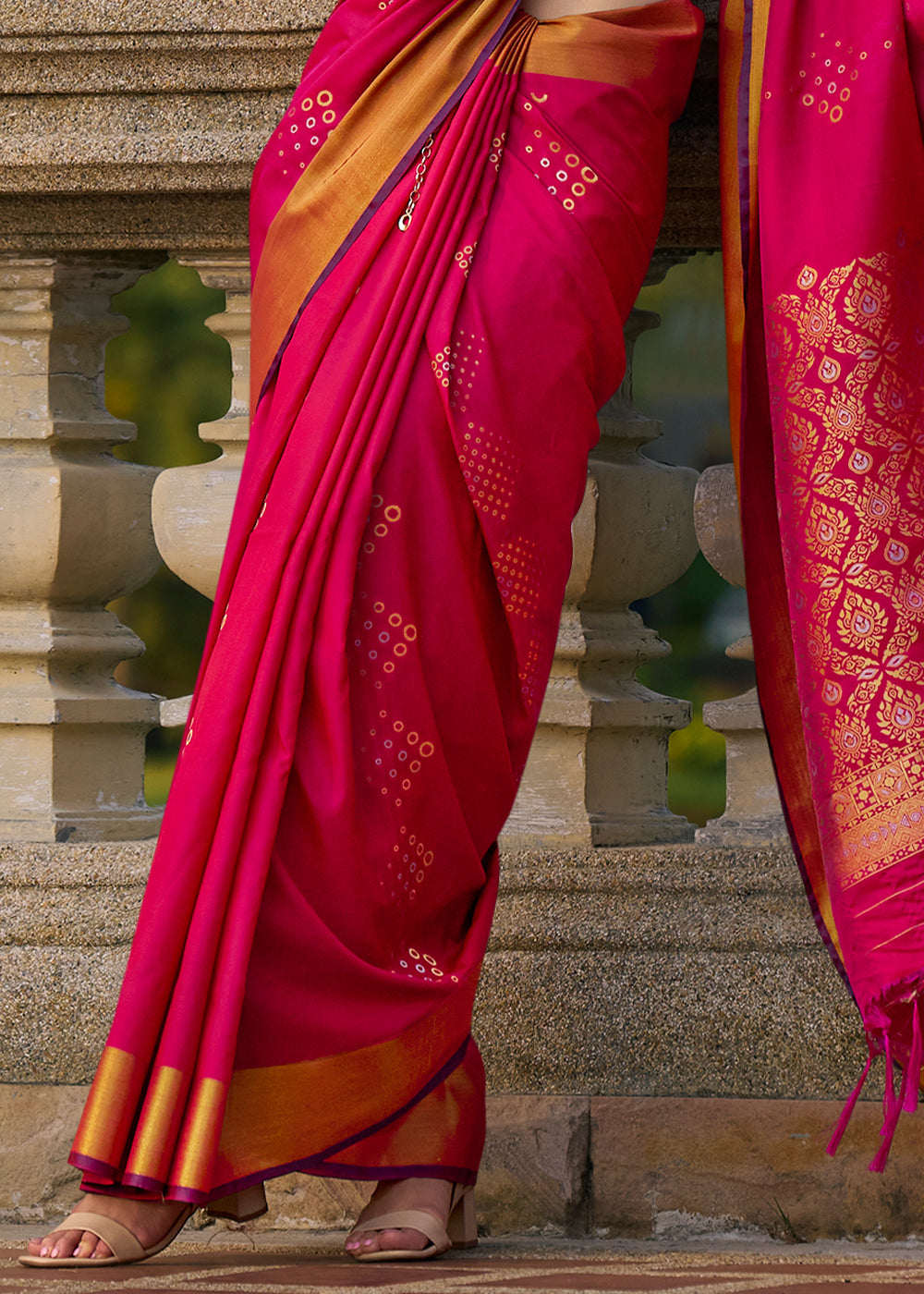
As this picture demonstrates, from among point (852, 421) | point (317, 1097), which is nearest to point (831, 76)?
point (852, 421)

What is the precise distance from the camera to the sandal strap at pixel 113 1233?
4.34 ft

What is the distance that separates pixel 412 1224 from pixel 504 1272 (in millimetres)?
91

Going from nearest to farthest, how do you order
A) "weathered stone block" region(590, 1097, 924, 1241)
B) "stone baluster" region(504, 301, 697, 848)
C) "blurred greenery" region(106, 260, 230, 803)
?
"weathered stone block" region(590, 1097, 924, 1241), "stone baluster" region(504, 301, 697, 848), "blurred greenery" region(106, 260, 230, 803)

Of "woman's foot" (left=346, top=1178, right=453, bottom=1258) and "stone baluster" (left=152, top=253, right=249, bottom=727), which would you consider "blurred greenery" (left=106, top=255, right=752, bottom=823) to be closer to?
"stone baluster" (left=152, top=253, right=249, bottom=727)

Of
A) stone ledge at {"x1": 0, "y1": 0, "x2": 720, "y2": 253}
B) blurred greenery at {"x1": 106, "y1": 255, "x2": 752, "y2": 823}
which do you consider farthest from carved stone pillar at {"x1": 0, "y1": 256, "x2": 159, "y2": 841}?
blurred greenery at {"x1": 106, "y1": 255, "x2": 752, "y2": 823}

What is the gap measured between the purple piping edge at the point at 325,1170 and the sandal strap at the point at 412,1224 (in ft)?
0.10

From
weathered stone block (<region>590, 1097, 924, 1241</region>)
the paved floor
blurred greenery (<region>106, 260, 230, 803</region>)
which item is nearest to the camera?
the paved floor

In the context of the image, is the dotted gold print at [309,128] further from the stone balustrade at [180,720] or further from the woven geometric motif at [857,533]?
the woven geometric motif at [857,533]

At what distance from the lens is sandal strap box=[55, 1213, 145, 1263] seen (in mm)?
1322

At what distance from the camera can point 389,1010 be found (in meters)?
1.39

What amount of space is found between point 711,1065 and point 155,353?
321 inches

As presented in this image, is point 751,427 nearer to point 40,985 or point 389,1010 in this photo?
point 389,1010

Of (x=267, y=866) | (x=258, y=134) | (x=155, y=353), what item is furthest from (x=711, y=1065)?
(x=155, y=353)

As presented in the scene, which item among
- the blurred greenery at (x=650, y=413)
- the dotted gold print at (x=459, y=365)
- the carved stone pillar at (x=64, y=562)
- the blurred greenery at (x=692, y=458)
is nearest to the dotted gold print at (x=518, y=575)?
the dotted gold print at (x=459, y=365)
